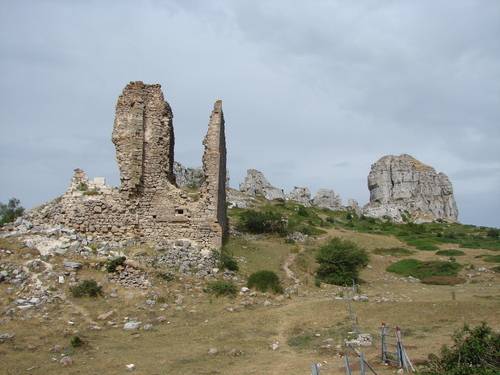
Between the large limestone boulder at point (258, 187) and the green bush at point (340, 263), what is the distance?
140 feet

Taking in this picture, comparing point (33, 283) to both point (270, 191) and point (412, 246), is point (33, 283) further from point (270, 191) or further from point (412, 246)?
point (270, 191)

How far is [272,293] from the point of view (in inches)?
714

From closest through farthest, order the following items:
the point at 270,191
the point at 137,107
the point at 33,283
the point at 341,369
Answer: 1. the point at 341,369
2. the point at 33,283
3. the point at 137,107
4. the point at 270,191

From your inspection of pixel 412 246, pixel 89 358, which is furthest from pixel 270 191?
pixel 89 358

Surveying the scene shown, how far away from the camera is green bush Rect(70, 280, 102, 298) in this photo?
16250mm

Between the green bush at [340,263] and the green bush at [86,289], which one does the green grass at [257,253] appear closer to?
the green bush at [340,263]

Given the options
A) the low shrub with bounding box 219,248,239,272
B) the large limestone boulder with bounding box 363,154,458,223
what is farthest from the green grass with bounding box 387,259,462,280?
the large limestone boulder with bounding box 363,154,458,223

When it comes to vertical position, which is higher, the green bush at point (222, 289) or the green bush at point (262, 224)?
the green bush at point (262, 224)

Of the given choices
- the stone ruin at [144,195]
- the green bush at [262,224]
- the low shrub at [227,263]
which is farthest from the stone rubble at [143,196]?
the green bush at [262,224]

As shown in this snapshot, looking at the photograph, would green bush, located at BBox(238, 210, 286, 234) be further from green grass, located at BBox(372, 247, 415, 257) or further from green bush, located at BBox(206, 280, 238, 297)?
green bush, located at BBox(206, 280, 238, 297)

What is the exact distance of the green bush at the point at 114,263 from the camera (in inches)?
699

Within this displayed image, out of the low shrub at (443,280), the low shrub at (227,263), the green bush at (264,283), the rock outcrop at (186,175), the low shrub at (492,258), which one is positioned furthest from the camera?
the rock outcrop at (186,175)

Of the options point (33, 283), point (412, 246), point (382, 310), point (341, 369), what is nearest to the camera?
point (341, 369)

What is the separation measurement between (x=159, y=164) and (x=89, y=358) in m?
11.5
